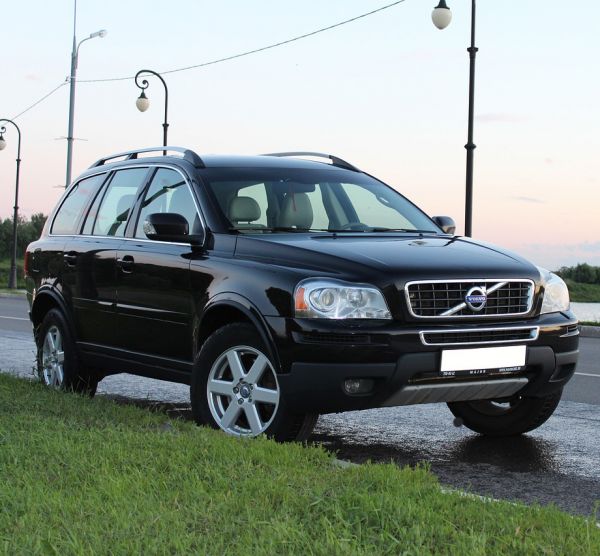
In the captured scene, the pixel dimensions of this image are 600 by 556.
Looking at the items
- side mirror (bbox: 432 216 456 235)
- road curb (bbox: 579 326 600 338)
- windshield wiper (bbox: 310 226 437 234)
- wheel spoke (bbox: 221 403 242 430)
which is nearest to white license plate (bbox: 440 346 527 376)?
wheel spoke (bbox: 221 403 242 430)

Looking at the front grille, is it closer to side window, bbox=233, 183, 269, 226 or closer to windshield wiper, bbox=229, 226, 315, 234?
windshield wiper, bbox=229, 226, 315, 234

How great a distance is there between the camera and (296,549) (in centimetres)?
401

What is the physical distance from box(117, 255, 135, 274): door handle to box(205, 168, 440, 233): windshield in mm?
→ 851

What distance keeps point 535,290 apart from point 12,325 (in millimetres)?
14496

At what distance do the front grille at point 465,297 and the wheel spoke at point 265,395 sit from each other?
0.93 m

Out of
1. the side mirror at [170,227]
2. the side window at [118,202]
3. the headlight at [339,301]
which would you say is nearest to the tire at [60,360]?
the side window at [118,202]

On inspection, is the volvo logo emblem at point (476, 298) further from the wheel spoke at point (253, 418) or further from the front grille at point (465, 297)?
the wheel spoke at point (253, 418)

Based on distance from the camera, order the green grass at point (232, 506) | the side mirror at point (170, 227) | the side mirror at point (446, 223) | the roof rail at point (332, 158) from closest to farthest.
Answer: the green grass at point (232, 506) → the side mirror at point (170, 227) → the side mirror at point (446, 223) → the roof rail at point (332, 158)

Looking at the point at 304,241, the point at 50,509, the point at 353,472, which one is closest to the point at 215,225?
the point at 304,241

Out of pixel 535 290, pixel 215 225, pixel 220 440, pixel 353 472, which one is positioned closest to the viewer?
pixel 353 472

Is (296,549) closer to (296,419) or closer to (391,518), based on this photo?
(391,518)

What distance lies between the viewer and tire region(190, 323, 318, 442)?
21.1ft

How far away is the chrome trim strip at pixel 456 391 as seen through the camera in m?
6.24

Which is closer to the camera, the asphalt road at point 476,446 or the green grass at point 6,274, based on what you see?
the asphalt road at point 476,446
